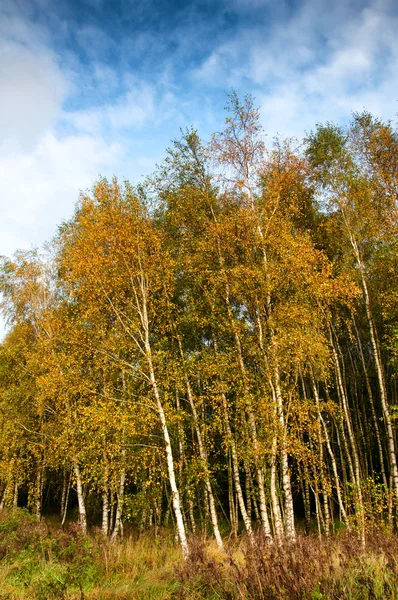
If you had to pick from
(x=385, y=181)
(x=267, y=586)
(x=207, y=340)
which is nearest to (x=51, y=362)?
(x=207, y=340)

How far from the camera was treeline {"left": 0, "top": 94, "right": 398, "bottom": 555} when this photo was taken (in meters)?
9.40

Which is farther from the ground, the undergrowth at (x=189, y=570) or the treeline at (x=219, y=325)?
the treeline at (x=219, y=325)

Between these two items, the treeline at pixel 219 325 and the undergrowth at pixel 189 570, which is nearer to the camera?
the undergrowth at pixel 189 570

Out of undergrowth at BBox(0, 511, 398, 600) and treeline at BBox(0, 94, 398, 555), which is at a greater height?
treeline at BBox(0, 94, 398, 555)

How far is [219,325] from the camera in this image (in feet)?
34.3

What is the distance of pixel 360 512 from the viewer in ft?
29.8

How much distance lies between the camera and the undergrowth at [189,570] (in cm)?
409

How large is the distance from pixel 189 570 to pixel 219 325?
5.89m

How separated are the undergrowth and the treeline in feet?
4.07

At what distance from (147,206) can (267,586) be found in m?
10.8

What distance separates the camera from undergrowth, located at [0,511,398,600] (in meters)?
4.09

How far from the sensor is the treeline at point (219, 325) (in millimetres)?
9398

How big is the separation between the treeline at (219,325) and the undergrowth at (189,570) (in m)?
1.24

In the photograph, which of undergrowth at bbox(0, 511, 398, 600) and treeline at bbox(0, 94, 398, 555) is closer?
undergrowth at bbox(0, 511, 398, 600)
